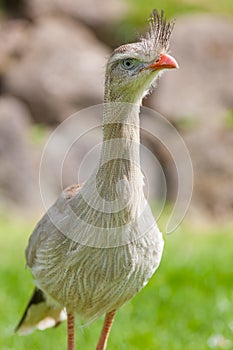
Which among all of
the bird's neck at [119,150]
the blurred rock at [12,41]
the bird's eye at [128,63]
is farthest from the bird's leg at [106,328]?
the blurred rock at [12,41]

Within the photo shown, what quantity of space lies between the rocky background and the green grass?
6.73ft

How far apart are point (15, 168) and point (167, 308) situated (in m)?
3.65

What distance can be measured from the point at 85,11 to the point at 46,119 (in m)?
2.21

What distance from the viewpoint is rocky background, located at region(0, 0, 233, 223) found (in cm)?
798

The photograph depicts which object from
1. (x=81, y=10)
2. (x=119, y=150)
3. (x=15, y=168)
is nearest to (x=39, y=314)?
(x=119, y=150)

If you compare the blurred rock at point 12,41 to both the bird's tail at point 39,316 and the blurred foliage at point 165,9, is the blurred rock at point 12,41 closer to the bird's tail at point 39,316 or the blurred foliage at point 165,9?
the blurred foliage at point 165,9

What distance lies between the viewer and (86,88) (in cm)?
1002

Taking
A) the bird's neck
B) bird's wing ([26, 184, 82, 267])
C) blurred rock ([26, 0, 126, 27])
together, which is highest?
blurred rock ([26, 0, 126, 27])

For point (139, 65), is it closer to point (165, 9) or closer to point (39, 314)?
point (39, 314)

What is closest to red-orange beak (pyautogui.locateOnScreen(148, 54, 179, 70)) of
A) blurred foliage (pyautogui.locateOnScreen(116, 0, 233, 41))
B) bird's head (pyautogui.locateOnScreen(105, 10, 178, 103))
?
bird's head (pyautogui.locateOnScreen(105, 10, 178, 103))

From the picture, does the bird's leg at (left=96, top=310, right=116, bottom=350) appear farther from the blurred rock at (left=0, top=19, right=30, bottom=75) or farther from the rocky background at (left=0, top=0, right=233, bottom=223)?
the blurred rock at (left=0, top=19, right=30, bottom=75)

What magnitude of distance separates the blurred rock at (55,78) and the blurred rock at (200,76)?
95 cm

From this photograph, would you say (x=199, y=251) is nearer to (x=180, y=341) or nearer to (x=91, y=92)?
(x=180, y=341)

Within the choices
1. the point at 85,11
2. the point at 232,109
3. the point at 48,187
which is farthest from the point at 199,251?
the point at 85,11
